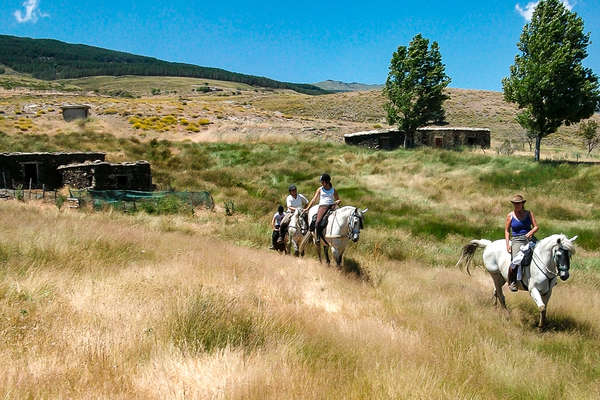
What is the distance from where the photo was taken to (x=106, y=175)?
23828 millimetres

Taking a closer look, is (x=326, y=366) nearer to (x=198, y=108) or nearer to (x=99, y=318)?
(x=99, y=318)

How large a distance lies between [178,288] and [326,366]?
2.93m

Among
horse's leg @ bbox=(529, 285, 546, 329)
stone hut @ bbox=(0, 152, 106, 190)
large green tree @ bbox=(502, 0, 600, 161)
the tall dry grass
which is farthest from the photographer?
large green tree @ bbox=(502, 0, 600, 161)

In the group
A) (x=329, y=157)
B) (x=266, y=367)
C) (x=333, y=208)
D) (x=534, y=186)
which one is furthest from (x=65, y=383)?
(x=329, y=157)

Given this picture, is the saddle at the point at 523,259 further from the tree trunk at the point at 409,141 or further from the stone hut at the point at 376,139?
the stone hut at the point at 376,139

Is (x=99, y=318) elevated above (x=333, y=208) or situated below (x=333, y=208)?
below

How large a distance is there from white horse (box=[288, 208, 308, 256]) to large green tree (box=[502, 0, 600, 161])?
1016 inches

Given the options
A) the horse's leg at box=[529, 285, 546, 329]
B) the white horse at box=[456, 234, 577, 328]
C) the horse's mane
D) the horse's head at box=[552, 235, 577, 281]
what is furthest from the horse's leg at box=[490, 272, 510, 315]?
the horse's head at box=[552, 235, 577, 281]

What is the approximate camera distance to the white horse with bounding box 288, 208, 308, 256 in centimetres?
1232

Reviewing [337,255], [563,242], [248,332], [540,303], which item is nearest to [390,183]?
[337,255]

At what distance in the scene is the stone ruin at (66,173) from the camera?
2361cm

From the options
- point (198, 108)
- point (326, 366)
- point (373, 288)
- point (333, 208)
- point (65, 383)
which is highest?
point (198, 108)

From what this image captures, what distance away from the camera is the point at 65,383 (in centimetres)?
345

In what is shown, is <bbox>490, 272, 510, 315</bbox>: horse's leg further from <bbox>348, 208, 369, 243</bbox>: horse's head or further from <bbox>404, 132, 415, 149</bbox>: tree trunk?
<bbox>404, 132, 415, 149</bbox>: tree trunk
